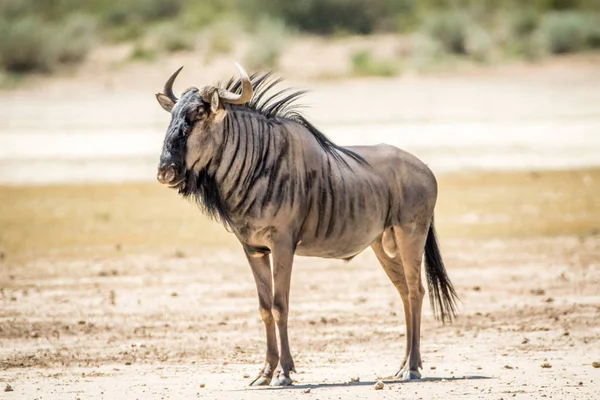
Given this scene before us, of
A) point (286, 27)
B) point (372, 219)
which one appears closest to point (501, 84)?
point (286, 27)

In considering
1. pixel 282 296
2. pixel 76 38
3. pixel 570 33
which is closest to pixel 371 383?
pixel 282 296

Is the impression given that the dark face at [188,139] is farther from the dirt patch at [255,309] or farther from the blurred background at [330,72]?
the blurred background at [330,72]

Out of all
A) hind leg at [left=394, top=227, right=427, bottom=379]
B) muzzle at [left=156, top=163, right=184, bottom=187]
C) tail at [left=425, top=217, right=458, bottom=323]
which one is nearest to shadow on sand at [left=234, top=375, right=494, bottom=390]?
hind leg at [left=394, top=227, right=427, bottom=379]

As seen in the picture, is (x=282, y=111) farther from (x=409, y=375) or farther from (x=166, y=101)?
(x=409, y=375)

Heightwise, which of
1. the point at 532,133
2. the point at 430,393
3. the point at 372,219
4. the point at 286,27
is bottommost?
the point at 430,393

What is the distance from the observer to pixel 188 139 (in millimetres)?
9266

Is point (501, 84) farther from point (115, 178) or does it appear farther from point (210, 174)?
point (210, 174)

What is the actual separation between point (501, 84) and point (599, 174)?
25.0 ft

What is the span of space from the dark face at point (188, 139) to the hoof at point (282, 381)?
157 centimetres

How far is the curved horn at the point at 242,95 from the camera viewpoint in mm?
9219

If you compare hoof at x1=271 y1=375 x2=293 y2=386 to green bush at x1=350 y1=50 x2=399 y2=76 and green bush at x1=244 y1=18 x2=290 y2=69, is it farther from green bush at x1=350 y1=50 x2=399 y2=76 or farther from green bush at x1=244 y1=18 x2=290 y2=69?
green bush at x1=244 y1=18 x2=290 y2=69

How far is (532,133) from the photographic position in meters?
25.9

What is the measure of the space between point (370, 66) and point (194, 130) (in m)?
22.8

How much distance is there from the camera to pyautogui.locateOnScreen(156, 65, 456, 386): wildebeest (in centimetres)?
935
